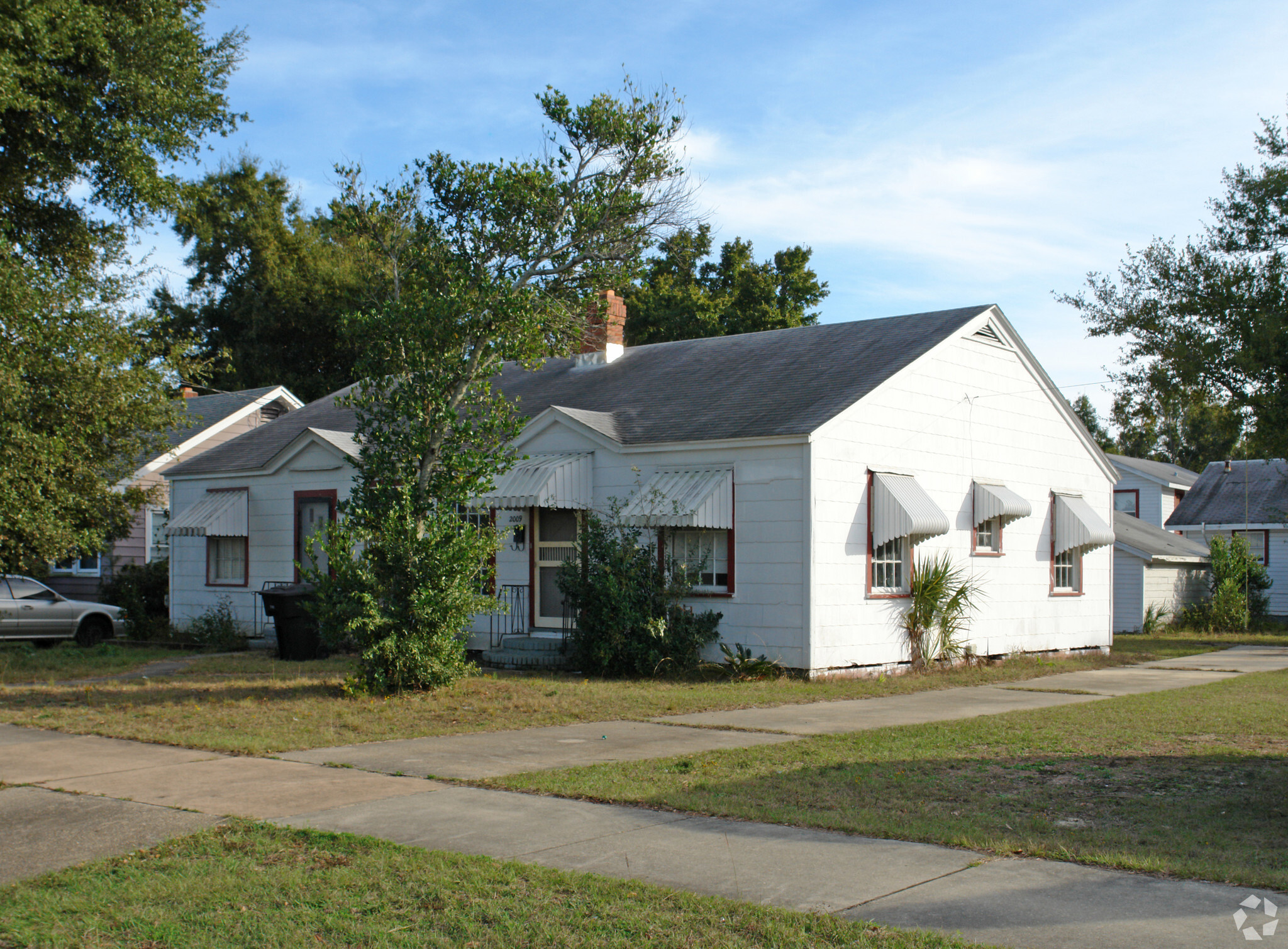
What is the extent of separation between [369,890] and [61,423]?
15.0 meters

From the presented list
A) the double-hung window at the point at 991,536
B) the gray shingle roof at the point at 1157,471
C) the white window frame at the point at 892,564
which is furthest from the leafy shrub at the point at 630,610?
the gray shingle roof at the point at 1157,471

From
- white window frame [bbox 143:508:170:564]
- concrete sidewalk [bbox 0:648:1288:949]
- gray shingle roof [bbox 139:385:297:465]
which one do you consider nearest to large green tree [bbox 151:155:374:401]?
gray shingle roof [bbox 139:385:297:465]

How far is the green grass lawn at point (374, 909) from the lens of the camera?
15.6 ft

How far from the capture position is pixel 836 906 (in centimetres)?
517

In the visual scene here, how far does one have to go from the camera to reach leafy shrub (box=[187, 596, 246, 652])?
21.2 m

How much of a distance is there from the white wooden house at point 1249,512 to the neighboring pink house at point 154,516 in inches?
1192

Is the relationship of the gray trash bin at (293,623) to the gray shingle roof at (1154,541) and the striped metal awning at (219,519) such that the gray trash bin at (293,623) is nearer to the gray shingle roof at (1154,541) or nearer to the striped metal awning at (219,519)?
the striped metal awning at (219,519)

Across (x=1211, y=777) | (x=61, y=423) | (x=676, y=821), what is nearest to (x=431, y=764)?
(x=676, y=821)

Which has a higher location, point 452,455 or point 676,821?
point 452,455

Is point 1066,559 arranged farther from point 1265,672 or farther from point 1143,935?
point 1143,935

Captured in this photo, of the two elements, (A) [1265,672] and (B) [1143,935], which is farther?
(A) [1265,672]

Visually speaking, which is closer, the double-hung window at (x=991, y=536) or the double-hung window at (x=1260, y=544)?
the double-hung window at (x=991, y=536)

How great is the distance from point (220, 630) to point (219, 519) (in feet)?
7.34

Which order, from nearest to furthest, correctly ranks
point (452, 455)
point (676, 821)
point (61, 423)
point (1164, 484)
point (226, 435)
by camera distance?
point (676, 821) → point (452, 455) → point (61, 423) → point (226, 435) → point (1164, 484)
